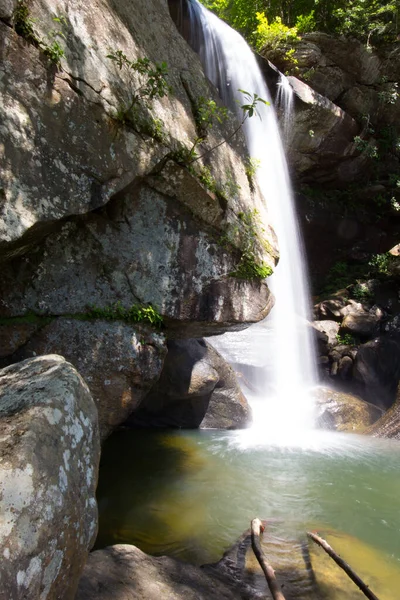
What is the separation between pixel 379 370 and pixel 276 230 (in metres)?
4.92

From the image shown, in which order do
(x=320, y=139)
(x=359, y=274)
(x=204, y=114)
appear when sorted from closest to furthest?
(x=204, y=114) → (x=320, y=139) → (x=359, y=274)

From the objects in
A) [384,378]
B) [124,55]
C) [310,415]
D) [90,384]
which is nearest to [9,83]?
[124,55]

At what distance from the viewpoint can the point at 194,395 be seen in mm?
8750

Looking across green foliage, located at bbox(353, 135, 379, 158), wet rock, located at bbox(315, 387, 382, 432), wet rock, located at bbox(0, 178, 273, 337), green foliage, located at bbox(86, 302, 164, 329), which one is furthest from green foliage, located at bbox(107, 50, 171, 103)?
green foliage, located at bbox(353, 135, 379, 158)

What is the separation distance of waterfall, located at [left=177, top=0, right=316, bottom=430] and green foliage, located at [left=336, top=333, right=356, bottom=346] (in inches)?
48.9

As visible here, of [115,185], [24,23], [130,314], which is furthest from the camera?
[130,314]

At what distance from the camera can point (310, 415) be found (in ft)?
34.1

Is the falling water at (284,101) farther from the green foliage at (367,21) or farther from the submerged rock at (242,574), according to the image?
the submerged rock at (242,574)

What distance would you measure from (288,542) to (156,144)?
16.5 ft

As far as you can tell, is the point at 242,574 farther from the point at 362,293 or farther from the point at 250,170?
the point at 362,293

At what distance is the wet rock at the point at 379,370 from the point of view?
11461 mm

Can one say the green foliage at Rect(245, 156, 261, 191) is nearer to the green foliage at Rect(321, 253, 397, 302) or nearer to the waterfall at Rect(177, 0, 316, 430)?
the waterfall at Rect(177, 0, 316, 430)

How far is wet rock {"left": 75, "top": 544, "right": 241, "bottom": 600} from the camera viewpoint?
3.01 m

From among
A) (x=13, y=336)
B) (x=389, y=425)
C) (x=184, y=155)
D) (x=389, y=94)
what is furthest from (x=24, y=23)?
(x=389, y=94)
